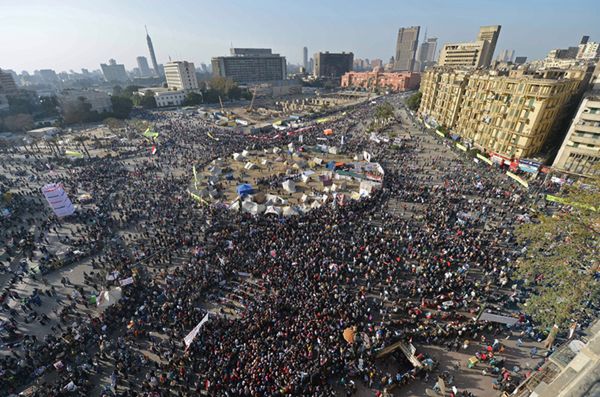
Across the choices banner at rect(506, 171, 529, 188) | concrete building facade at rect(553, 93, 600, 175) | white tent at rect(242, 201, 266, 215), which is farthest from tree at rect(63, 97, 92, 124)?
concrete building facade at rect(553, 93, 600, 175)

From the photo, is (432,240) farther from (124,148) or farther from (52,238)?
(124,148)

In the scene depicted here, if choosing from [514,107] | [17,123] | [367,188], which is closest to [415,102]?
[514,107]

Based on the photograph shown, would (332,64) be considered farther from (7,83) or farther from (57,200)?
(57,200)

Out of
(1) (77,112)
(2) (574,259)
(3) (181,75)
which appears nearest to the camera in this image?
(2) (574,259)

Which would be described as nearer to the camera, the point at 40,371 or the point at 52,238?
the point at 40,371

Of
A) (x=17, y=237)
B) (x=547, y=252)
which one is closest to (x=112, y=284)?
(x=17, y=237)

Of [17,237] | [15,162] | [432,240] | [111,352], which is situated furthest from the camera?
[15,162]
